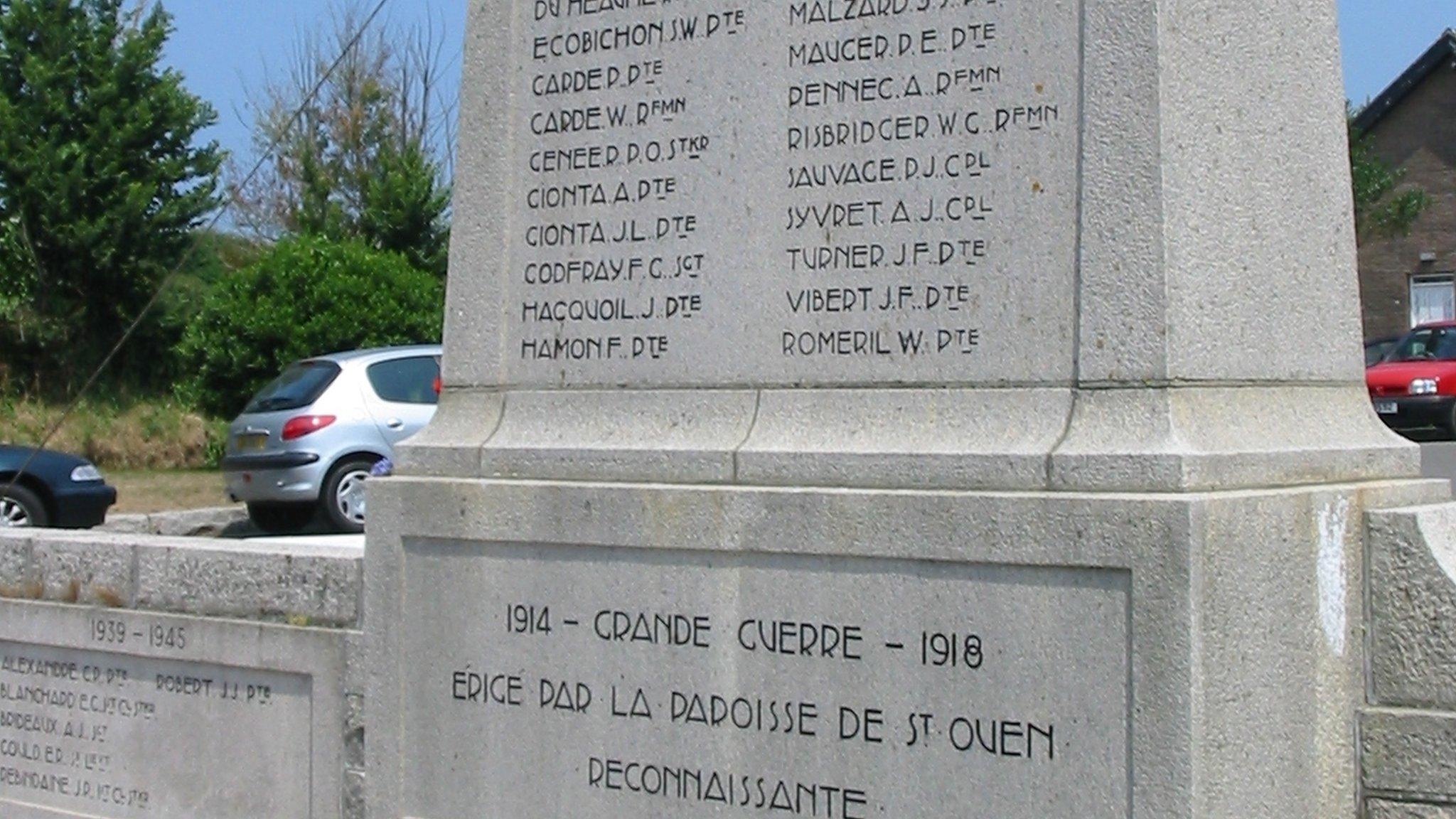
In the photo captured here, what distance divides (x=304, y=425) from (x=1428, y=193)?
2599 cm

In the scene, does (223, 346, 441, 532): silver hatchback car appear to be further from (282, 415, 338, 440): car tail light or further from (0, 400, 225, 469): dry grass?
(0, 400, 225, 469): dry grass

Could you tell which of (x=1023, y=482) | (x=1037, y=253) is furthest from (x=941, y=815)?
(x=1037, y=253)

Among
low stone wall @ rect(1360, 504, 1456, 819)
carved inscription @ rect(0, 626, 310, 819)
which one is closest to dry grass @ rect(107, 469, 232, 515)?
carved inscription @ rect(0, 626, 310, 819)

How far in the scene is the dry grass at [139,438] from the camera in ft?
70.8

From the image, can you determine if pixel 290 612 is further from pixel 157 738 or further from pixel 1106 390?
pixel 1106 390

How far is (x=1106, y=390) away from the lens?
396 cm

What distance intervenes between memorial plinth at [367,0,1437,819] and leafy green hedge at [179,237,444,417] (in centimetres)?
1326

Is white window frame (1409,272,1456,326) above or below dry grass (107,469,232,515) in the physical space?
above

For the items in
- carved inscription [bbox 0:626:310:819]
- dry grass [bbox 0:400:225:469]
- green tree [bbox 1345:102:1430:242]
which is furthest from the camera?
green tree [bbox 1345:102:1430:242]

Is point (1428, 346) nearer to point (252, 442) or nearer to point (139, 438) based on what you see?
point (252, 442)

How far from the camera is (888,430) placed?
167 inches

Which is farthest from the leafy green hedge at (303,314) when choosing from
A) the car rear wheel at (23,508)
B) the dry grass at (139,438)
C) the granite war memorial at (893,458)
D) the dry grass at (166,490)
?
the granite war memorial at (893,458)

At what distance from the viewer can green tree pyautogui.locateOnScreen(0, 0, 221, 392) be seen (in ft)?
84.3

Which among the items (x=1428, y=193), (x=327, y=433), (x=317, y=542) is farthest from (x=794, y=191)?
(x=1428, y=193)
